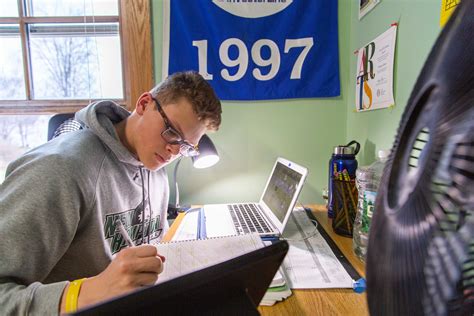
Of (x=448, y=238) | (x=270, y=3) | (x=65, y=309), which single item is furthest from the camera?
(x=270, y=3)

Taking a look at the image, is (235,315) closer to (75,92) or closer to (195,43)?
(195,43)

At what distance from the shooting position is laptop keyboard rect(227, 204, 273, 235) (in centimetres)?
97

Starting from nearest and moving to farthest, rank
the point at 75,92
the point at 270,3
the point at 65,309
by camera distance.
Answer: the point at 65,309 → the point at 270,3 → the point at 75,92

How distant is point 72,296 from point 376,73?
4.06 feet

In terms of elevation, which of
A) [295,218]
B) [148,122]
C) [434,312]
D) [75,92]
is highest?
[75,92]

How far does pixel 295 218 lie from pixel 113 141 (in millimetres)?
799

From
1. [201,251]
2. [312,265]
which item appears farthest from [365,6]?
[201,251]

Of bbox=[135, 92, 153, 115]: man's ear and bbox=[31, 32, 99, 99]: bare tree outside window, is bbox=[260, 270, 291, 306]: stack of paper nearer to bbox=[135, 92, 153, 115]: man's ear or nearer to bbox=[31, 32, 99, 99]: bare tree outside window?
bbox=[135, 92, 153, 115]: man's ear

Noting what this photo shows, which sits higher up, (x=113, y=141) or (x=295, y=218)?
(x=113, y=141)

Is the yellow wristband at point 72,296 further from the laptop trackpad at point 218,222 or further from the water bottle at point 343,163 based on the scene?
the water bottle at point 343,163

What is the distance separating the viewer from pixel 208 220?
111 centimetres

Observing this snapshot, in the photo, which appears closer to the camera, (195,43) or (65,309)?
(65,309)

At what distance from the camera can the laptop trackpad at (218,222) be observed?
0.97m

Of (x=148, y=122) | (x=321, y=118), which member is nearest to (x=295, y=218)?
(x=321, y=118)
